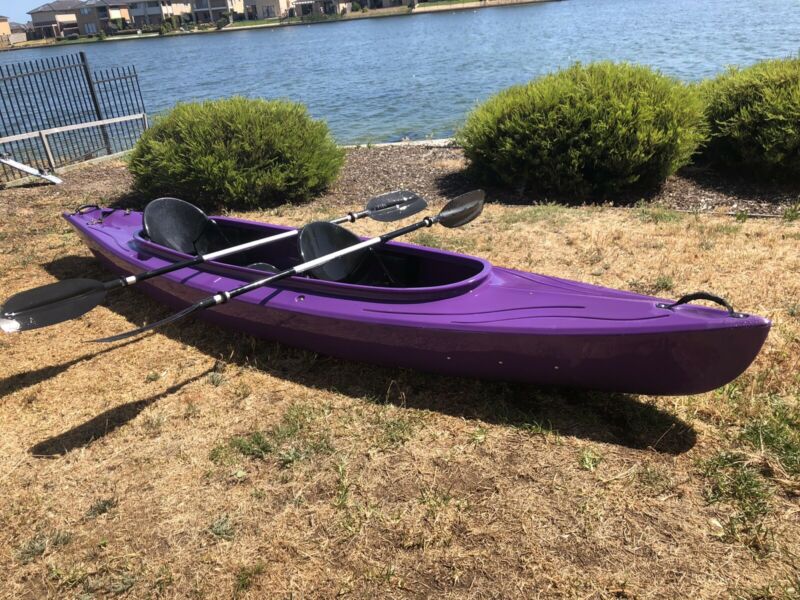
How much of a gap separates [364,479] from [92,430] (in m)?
2.07

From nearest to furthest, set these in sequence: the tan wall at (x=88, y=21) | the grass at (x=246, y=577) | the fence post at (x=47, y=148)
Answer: the grass at (x=246, y=577)
the fence post at (x=47, y=148)
the tan wall at (x=88, y=21)

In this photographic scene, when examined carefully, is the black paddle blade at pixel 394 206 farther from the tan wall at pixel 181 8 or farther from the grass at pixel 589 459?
the tan wall at pixel 181 8

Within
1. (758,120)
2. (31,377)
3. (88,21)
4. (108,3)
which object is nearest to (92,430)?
(31,377)

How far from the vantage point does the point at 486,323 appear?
3.71 meters

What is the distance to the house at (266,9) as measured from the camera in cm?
9781

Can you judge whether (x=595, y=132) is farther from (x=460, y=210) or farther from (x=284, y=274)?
(x=284, y=274)

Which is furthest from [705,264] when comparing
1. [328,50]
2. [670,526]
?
[328,50]

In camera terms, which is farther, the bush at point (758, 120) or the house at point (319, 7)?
the house at point (319, 7)

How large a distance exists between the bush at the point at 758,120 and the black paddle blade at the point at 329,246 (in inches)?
249

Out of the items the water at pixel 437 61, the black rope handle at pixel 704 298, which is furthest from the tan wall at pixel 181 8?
the black rope handle at pixel 704 298

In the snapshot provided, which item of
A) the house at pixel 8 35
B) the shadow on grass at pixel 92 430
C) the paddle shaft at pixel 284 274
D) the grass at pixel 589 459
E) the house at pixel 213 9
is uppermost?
the house at pixel 213 9

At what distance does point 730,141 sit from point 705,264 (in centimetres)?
382

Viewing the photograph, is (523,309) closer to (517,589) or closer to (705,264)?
(517,589)

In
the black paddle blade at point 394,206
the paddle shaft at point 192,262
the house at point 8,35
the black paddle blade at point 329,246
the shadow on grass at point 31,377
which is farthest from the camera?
the house at point 8,35
